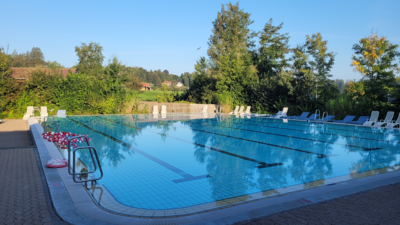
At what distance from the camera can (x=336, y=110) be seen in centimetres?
1700

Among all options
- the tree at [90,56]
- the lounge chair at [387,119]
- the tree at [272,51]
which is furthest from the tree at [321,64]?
the tree at [90,56]

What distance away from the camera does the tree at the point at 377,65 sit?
15055 mm

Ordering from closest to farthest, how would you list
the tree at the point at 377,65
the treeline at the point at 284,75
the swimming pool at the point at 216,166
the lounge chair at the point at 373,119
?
the swimming pool at the point at 216,166 < the lounge chair at the point at 373,119 < the tree at the point at 377,65 < the treeline at the point at 284,75

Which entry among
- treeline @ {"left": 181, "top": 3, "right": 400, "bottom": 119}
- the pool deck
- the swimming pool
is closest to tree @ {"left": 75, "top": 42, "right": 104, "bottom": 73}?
treeline @ {"left": 181, "top": 3, "right": 400, "bottom": 119}

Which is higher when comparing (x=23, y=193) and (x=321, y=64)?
(x=321, y=64)

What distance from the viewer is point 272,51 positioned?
89.0 ft

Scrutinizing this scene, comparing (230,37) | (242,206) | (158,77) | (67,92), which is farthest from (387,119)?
(158,77)

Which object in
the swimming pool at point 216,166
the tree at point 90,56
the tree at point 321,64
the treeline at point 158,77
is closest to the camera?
the swimming pool at point 216,166

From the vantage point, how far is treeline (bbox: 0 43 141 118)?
16578mm

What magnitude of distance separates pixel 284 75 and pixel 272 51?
4.25m

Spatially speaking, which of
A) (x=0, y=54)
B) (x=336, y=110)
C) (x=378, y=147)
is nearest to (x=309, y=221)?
(x=378, y=147)

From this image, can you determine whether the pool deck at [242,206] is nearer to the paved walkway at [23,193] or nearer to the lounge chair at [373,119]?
the paved walkway at [23,193]

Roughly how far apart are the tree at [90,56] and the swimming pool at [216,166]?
3213cm

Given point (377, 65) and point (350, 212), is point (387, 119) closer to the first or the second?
point (377, 65)
